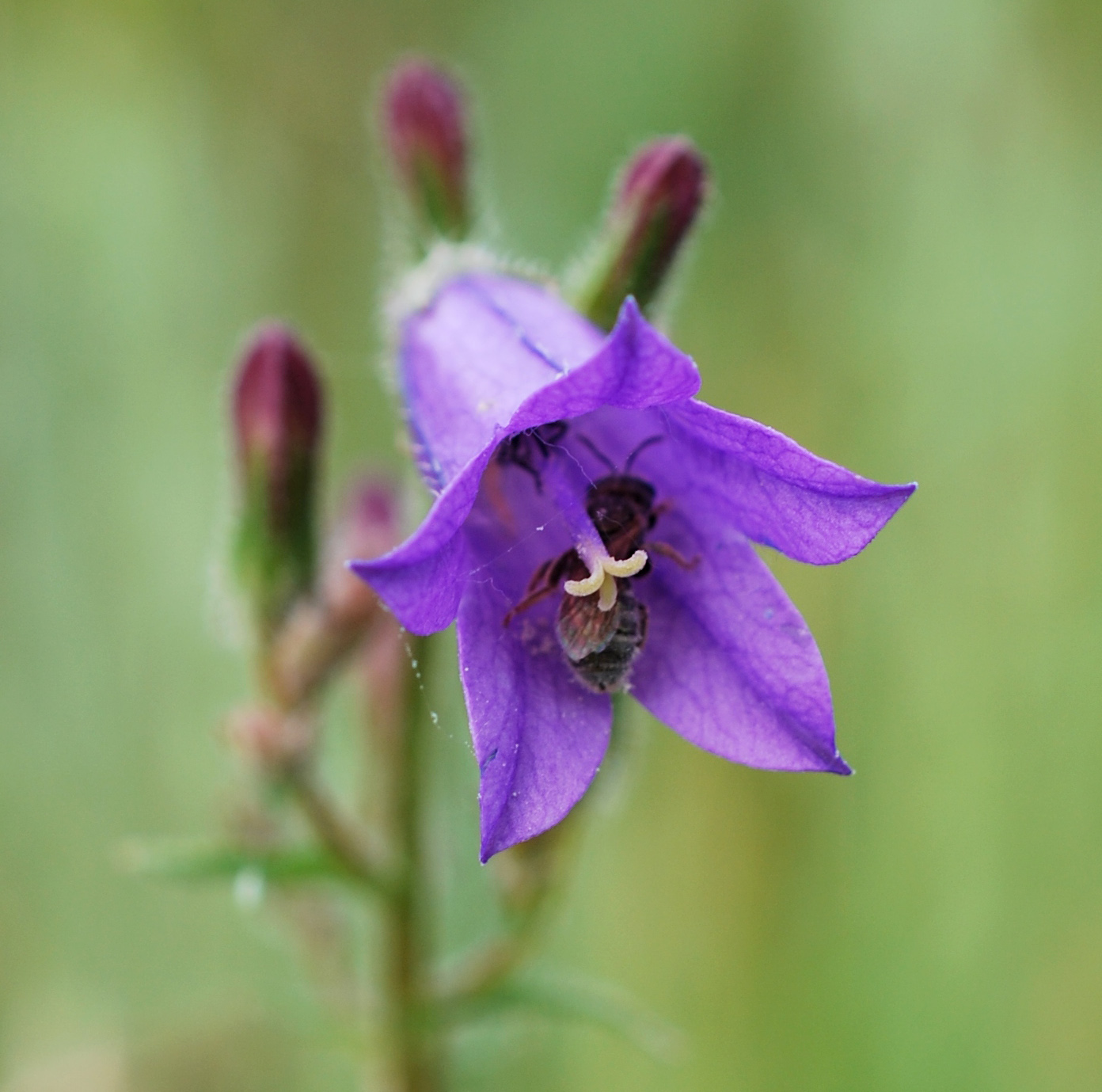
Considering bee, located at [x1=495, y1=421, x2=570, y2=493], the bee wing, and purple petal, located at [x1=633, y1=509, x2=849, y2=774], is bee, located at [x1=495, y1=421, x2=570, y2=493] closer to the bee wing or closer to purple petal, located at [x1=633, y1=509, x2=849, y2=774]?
purple petal, located at [x1=633, y1=509, x2=849, y2=774]

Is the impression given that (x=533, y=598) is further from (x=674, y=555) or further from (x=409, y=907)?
(x=409, y=907)

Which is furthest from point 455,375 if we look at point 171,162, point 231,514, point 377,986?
point 171,162

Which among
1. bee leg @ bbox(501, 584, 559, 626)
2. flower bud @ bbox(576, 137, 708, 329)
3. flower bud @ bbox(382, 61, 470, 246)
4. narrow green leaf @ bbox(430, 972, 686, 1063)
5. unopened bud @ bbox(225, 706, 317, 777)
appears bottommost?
narrow green leaf @ bbox(430, 972, 686, 1063)

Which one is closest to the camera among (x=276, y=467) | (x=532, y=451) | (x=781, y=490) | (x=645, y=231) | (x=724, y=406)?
(x=781, y=490)

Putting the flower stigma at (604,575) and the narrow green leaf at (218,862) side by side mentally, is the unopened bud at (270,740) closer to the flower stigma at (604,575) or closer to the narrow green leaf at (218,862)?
the narrow green leaf at (218,862)

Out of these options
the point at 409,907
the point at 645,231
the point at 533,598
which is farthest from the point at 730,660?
the point at 409,907

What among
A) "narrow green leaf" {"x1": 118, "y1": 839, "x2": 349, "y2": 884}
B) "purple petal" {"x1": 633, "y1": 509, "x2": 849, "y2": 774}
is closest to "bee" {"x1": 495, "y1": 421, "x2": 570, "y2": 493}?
"purple petal" {"x1": 633, "y1": 509, "x2": 849, "y2": 774}

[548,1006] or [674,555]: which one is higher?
[674,555]

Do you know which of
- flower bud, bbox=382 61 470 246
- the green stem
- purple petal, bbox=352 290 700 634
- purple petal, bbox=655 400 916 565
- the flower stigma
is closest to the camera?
purple petal, bbox=352 290 700 634
